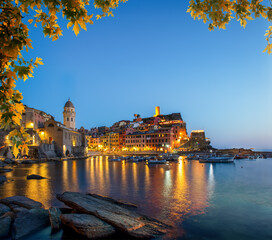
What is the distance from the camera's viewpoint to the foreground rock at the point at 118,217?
9461 millimetres

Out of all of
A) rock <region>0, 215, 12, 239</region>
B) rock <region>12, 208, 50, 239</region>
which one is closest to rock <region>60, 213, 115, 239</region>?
rock <region>12, 208, 50, 239</region>

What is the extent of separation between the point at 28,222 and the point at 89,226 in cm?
338

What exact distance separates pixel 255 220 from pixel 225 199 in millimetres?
5498

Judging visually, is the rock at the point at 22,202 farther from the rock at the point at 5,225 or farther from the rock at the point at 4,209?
the rock at the point at 5,225

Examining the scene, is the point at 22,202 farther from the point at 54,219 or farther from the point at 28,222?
the point at 54,219

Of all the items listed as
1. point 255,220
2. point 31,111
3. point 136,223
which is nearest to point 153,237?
point 136,223

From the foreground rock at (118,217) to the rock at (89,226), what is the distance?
1.00ft

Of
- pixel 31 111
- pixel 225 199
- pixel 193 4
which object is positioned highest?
pixel 31 111

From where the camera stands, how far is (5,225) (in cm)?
961

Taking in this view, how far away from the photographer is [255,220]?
1310cm

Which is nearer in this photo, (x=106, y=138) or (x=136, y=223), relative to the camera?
(x=136, y=223)

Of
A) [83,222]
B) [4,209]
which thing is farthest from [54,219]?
[4,209]

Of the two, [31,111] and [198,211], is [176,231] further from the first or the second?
[31,111]

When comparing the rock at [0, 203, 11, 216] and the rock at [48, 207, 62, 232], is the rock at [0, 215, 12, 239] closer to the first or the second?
the rock at [0, 203, 11, 216]
